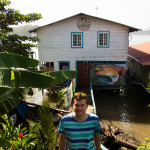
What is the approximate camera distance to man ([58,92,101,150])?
9.39 ft

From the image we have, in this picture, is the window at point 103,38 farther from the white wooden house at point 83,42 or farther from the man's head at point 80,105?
the man's head at point 80,105

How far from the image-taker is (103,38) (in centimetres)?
1452

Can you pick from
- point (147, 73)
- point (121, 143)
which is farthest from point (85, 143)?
point (147, 73)

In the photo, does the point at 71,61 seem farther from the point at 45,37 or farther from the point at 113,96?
the point at 113,96

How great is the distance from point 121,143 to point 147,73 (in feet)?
32.5

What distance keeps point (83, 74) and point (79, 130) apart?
43.0 feet

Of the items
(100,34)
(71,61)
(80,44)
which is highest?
(100,34)

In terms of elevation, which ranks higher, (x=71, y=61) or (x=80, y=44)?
(x=80, y=44)

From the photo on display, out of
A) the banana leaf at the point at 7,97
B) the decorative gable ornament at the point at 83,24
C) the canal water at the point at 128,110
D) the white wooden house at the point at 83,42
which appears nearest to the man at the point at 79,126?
the banana leaf at the point at 7,97

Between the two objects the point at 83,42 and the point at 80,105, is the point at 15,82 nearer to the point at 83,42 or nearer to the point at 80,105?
the point at 80,105

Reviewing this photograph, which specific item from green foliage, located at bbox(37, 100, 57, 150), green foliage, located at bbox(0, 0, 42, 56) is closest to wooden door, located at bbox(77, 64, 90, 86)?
green foliage, located at bbox(0, 0, 42, 56)

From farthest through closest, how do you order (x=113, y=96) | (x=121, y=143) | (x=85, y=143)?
(x=113, y=96), (x=121, y=143), (x=85, y=143)

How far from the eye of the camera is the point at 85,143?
2.95 m

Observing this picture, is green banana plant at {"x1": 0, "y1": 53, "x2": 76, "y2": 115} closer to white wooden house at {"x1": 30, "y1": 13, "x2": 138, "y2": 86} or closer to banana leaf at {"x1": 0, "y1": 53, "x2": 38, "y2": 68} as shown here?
banana leaf at {"x1": 0, "y1": 53, "x2": 38, "y2": 68}
